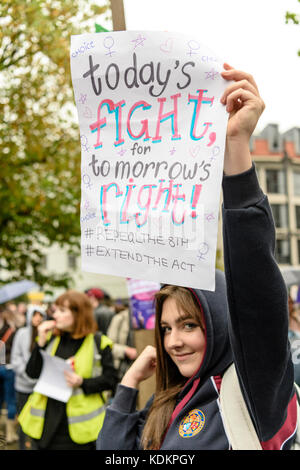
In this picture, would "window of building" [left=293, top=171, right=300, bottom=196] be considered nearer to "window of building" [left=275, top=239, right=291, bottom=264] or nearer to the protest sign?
"window of building" [left=275, top=239, right=291, bottom=264]

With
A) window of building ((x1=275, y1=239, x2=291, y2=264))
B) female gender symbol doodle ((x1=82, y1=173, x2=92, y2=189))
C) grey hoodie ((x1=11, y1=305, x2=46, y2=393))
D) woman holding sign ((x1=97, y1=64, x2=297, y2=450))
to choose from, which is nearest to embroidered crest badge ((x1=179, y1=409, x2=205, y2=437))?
woman holding sign ((x1=97, y1=64, x2=297, y2=450))

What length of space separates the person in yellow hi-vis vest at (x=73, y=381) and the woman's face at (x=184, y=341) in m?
2.16

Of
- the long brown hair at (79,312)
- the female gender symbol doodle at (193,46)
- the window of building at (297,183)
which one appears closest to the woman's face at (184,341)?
the female gender symbol doodle at (193,46)

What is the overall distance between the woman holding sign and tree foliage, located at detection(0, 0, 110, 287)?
4.99m

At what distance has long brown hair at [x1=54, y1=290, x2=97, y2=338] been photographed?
4336mm

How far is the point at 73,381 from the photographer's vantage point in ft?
13.3

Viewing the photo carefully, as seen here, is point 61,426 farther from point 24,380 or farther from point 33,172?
point 33,172

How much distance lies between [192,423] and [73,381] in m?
2.34

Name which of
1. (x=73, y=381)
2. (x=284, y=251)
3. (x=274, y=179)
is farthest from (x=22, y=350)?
(x=274, y=179)

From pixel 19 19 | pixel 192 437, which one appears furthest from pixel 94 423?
pixel 19 19

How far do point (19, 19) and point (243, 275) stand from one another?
256 inches

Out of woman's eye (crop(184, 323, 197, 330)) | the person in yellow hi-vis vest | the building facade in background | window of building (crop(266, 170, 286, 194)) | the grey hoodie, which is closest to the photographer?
woman's eye (crop(184, 323, 197, 330))

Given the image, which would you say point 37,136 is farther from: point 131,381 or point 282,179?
point 282,179

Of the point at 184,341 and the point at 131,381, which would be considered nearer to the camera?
the point at 184,341
